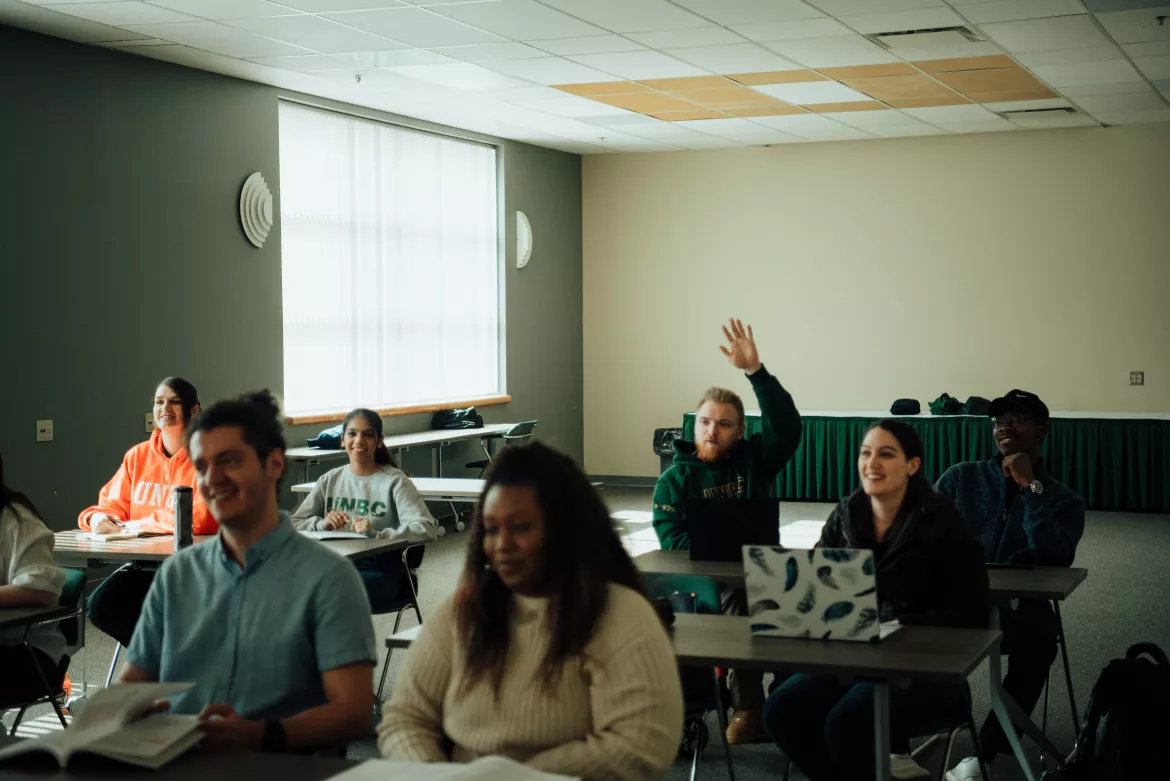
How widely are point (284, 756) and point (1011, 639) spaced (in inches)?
115

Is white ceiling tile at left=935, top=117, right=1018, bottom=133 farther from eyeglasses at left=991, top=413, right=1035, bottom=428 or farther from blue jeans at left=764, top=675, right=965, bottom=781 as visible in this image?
blue jeans at left=764, top=675, right=965, bottom=781

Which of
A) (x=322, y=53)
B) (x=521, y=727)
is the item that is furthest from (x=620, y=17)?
(x=521, y=727)

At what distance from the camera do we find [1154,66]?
340 inches

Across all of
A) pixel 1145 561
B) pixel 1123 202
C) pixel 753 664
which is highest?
pixel 1123 202

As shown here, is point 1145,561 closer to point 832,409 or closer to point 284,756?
point 832,409

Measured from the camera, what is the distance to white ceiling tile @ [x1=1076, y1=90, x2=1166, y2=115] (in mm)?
9766

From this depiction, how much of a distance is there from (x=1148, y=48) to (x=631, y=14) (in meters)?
3.40

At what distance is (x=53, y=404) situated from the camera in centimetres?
723

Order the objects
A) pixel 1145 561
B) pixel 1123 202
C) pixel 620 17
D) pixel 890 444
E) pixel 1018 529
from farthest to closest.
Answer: pixel 1123 202, pixel 1145 561, pixel 620 17, pixel 1018 529, pixel 890 444

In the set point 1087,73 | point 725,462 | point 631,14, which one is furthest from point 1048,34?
point 725,462

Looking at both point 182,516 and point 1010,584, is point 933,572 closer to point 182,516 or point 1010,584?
point 1010,584

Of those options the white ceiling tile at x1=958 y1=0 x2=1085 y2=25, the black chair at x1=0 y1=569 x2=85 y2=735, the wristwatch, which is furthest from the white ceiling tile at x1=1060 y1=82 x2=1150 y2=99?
the wristwatch

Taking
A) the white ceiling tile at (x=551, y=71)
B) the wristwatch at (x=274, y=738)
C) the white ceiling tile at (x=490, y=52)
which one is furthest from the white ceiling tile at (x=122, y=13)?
the wristwatch at (x=274, y=738)

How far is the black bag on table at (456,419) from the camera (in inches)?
418
